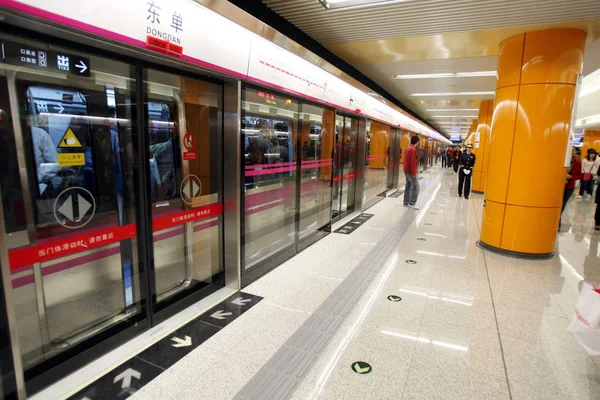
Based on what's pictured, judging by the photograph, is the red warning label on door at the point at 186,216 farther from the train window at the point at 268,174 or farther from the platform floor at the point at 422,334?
the platform floor at the point at 422,334

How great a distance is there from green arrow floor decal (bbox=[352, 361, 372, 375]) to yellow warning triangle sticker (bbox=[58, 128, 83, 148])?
253 cm

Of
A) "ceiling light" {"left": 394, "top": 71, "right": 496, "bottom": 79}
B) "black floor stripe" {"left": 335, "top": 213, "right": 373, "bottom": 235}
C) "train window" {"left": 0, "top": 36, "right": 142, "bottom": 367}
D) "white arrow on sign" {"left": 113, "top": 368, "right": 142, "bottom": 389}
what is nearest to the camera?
"train window" {"left": 0, "top": 36, "right": 142, "bottom": 367}

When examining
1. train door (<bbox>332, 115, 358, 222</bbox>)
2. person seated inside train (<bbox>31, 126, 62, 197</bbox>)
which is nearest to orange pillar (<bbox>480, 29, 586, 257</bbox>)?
train door (<bbox>332, 115, 358, 222</bbox>)

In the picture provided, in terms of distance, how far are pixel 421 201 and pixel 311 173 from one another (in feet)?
17.0

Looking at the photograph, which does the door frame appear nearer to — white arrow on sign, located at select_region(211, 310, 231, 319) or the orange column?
white arrow on sign, located at select_region(211, 310, 231, 319)

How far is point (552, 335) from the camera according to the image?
2.75 meters

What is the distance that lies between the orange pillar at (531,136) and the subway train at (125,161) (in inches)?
114

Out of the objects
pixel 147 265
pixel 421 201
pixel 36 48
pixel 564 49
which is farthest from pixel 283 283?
pixel 421 201

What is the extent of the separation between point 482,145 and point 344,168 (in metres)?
6.66

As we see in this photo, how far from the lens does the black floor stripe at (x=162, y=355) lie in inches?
79.1

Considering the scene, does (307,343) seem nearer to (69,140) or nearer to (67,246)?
(67,246)

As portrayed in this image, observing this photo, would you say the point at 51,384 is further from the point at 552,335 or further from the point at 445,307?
the point at 552,335

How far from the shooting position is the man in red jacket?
787cm

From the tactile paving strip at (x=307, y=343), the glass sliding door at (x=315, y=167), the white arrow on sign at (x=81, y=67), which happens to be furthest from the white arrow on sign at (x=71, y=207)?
the glass sliding door at (x=315, y=167)
